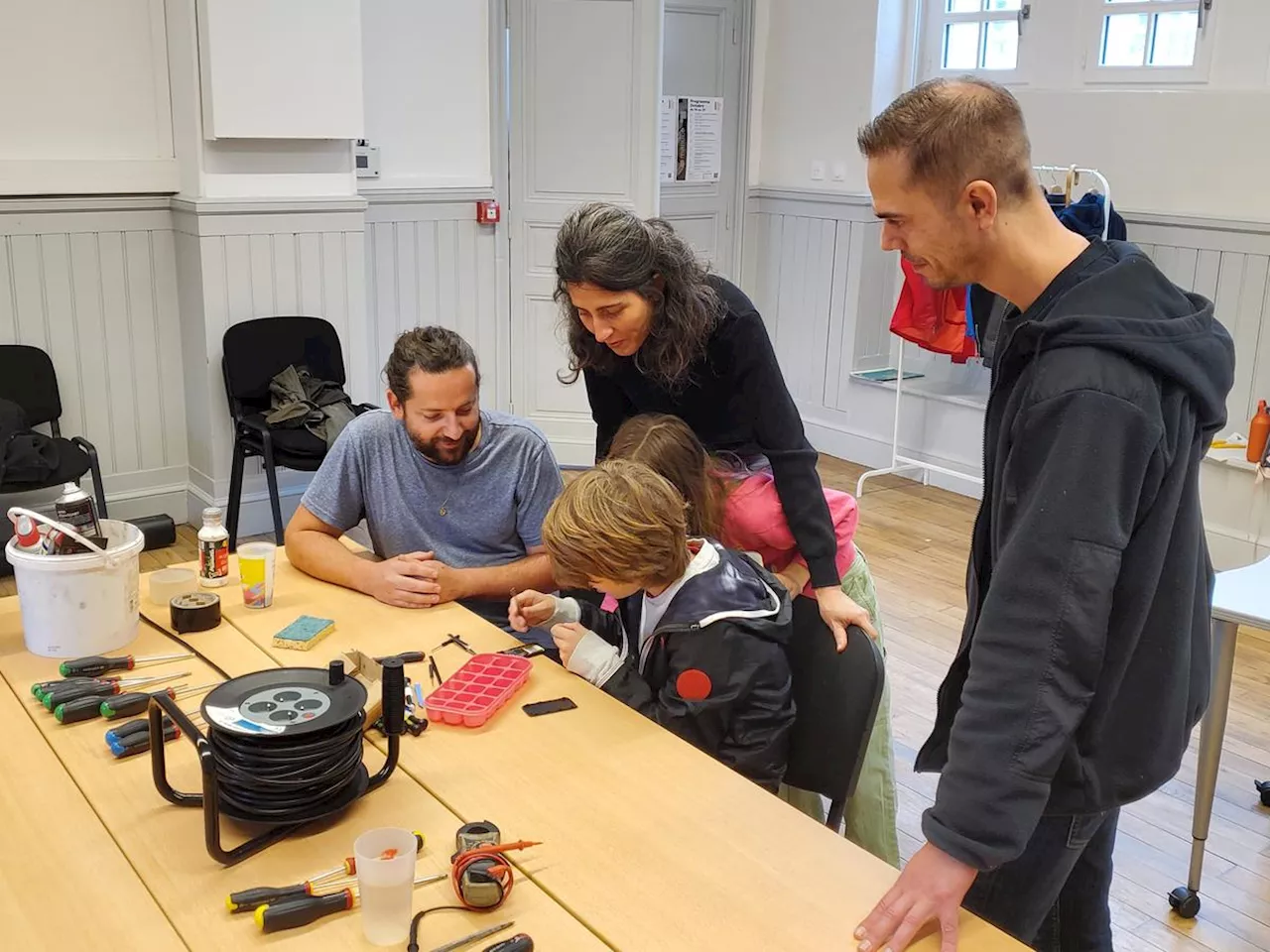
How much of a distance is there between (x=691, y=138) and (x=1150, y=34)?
2023mm

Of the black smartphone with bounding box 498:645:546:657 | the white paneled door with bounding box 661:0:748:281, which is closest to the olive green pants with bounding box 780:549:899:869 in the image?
the black smartphone with bounding box 498:645:546:657

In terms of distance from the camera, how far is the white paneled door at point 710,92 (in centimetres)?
553

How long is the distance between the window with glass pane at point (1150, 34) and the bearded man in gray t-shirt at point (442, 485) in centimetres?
336

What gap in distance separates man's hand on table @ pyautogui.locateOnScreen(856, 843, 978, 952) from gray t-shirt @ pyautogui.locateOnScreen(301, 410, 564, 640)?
1208 millimetres

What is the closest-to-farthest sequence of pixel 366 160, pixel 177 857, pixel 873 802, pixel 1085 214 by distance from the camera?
pixel 177 857, pixel 873 802, pixel 1085 214, pixel 366 160

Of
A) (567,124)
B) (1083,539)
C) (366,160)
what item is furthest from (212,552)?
(567,124)

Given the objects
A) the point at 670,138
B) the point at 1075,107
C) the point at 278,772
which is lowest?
the point at 278,772

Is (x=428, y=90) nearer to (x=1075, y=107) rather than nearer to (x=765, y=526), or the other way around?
(x=1075, y=107)

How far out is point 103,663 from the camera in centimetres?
175

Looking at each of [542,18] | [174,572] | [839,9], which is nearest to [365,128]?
[542,18]

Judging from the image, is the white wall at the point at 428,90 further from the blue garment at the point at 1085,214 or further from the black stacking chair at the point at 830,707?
the black stacking chair at the point at 830,707

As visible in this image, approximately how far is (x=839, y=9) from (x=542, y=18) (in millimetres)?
1403

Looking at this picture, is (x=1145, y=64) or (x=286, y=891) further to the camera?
(x=1145, y=64)

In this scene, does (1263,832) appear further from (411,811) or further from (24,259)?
(24,259)
